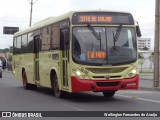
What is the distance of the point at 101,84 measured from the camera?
16.0 m

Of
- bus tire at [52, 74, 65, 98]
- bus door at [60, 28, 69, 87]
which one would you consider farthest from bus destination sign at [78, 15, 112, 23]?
bus tire at [52, 74, 65, 98]

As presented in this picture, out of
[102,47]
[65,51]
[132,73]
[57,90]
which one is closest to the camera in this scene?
[102,47]

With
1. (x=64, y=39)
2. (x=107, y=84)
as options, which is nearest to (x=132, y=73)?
(x=107, y=84)

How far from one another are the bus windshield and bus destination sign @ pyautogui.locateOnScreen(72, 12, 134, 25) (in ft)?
0.84

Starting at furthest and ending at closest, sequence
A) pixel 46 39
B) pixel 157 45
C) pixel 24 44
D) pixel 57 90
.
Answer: pixel 157 45 → pixel 24 44 → pixel 46 39 → pixel 57 90

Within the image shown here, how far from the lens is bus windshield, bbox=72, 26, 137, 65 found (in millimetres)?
16047

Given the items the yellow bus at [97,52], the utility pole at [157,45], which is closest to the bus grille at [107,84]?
the yellow bus at [97,52]

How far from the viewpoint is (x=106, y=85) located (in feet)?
52.6

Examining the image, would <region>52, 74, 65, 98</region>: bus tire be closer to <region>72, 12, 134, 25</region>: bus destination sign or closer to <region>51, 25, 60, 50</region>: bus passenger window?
<region>51, 25, 60, 50</region>: bus passenger window

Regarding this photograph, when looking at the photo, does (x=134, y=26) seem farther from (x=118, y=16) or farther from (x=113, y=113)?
(x=113, y=113)

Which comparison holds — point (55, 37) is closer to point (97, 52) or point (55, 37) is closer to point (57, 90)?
point (57, 90)

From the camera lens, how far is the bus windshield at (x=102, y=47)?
16.0 m

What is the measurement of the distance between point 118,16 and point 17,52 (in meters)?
10.8

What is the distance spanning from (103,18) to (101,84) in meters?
2.41
